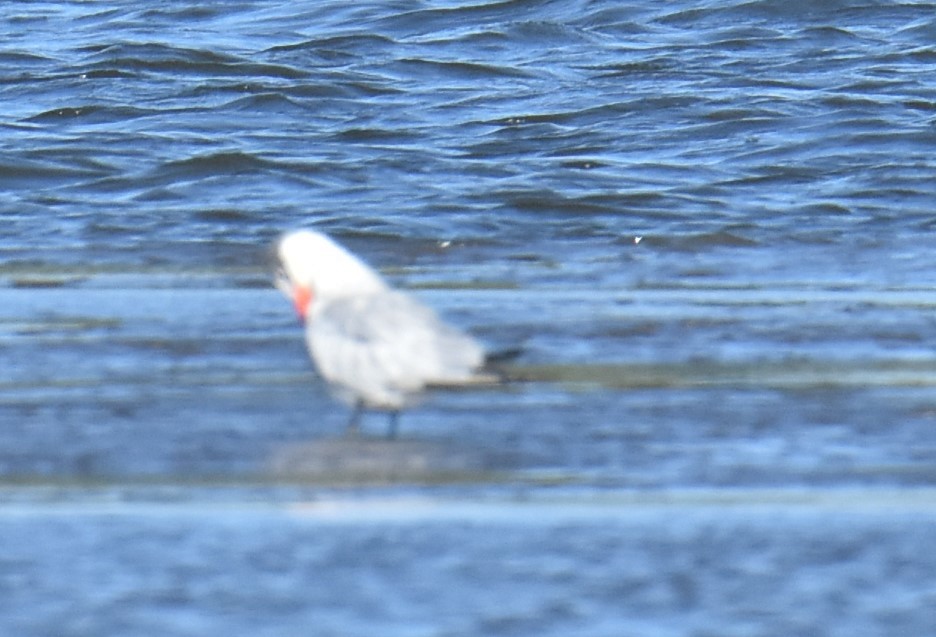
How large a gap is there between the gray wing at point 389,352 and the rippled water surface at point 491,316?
0.15 m

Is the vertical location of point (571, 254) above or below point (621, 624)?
above

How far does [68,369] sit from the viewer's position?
20.6 ft

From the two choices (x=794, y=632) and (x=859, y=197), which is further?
(x=859, y=197)

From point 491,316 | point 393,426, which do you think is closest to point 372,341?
point 393,426

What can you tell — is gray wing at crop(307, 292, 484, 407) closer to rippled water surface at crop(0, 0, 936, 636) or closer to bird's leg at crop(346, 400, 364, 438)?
bird's leg at crop(346, 400, 364, 438)

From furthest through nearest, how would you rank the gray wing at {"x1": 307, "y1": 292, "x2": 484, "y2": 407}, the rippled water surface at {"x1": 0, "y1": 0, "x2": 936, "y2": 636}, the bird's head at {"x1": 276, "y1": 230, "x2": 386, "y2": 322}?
the bird's head at {"x1": 276, "y1": 230, "x2": 386, "y2": 322} → the gray wing at {"x1": 307, "y1": 292, "x2": 484, "y2": 407} → the rippled water surface at {"x1": 0, "y1": 0, "x2": 936, "y2": 636}

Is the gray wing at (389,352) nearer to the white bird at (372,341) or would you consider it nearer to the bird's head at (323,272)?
the white bird at (372,341)

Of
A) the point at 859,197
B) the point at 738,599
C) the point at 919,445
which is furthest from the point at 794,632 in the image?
the point at 859,197

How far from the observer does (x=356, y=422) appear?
5414mm

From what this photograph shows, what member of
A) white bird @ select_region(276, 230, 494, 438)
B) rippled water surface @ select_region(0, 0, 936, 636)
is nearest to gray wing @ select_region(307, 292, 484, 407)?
white bird @ select_region(276, 230, 494, 438)

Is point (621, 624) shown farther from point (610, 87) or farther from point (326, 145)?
point (610, 87)

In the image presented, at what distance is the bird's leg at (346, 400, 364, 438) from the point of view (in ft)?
17.5

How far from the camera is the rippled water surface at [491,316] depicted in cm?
399

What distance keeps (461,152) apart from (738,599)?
8408 millimetres
